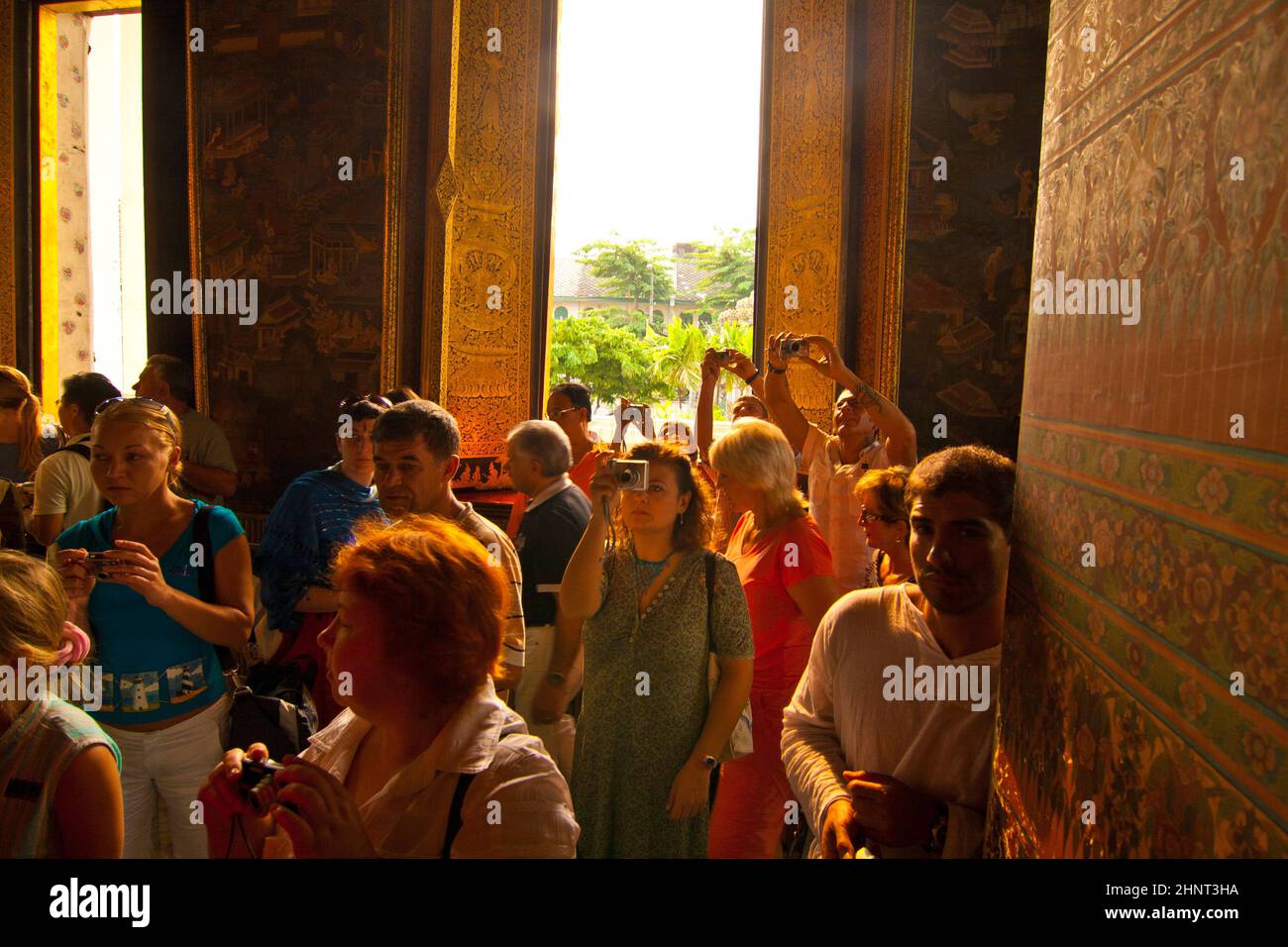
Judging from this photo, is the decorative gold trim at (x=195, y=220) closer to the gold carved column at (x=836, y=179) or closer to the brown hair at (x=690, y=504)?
the gold carved column at (x=836, y=179)

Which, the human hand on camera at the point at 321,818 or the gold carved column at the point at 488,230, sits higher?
the gold carved column at the point at 488,230

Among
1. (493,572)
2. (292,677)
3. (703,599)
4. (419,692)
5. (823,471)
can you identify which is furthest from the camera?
(823,471)

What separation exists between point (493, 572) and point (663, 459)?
1.31 m

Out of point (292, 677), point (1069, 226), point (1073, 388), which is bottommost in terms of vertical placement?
point (292, 677)

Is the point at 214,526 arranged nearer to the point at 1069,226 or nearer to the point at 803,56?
the point at 1069,226

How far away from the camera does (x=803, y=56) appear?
27.6 ft

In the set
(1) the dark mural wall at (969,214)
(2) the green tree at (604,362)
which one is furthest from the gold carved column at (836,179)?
(2) the green tree at (604,362)

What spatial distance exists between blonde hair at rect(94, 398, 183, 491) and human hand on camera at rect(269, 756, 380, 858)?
6.31 feet

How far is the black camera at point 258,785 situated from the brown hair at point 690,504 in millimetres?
1676

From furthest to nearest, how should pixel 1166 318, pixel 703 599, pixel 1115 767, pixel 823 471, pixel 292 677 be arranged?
pixel 823 471, pixel 292 677, pixel 703 599, pixel 1115 767, pixel 1166 318

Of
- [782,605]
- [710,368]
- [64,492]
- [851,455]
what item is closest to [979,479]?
[782,605]

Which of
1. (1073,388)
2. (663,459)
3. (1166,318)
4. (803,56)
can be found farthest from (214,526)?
(803,56)

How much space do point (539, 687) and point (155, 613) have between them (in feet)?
4.70

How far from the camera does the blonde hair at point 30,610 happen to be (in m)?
2.05
